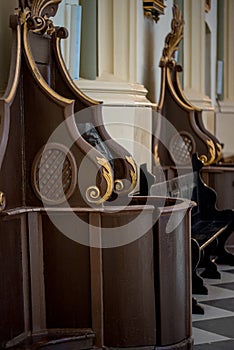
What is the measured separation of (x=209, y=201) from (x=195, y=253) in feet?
4.50

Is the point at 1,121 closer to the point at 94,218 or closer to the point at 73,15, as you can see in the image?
the point at 94,218

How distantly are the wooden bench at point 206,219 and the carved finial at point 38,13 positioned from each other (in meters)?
1.89

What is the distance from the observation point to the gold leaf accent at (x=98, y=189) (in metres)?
3.40

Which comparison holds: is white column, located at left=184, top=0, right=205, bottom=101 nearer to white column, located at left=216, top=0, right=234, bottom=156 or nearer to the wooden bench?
the wooden bench

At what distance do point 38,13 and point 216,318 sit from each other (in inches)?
86.1

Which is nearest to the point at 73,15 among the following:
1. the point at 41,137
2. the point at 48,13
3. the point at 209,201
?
the point at 48,13

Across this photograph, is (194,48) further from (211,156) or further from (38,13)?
(38,13)

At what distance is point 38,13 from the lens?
3461 millimetres

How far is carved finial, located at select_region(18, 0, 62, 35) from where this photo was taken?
11.1 ft

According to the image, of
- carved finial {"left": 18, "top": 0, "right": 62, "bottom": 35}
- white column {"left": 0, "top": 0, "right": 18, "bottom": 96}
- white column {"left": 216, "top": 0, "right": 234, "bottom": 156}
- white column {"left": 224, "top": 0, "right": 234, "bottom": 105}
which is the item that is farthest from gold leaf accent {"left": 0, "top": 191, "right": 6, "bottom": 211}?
white column {"left": 224, "top": 0, "right": 234, "bottom": 105}

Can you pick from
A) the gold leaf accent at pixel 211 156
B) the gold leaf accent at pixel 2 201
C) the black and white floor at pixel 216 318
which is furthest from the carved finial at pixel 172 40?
the gold leaf accent at pixel 2 201

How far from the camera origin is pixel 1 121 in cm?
323

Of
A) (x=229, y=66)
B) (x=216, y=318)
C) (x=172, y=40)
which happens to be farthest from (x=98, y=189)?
(x=229, y=66)

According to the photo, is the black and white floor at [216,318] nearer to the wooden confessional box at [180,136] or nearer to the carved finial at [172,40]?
the wooden confessional box at [180,136]
